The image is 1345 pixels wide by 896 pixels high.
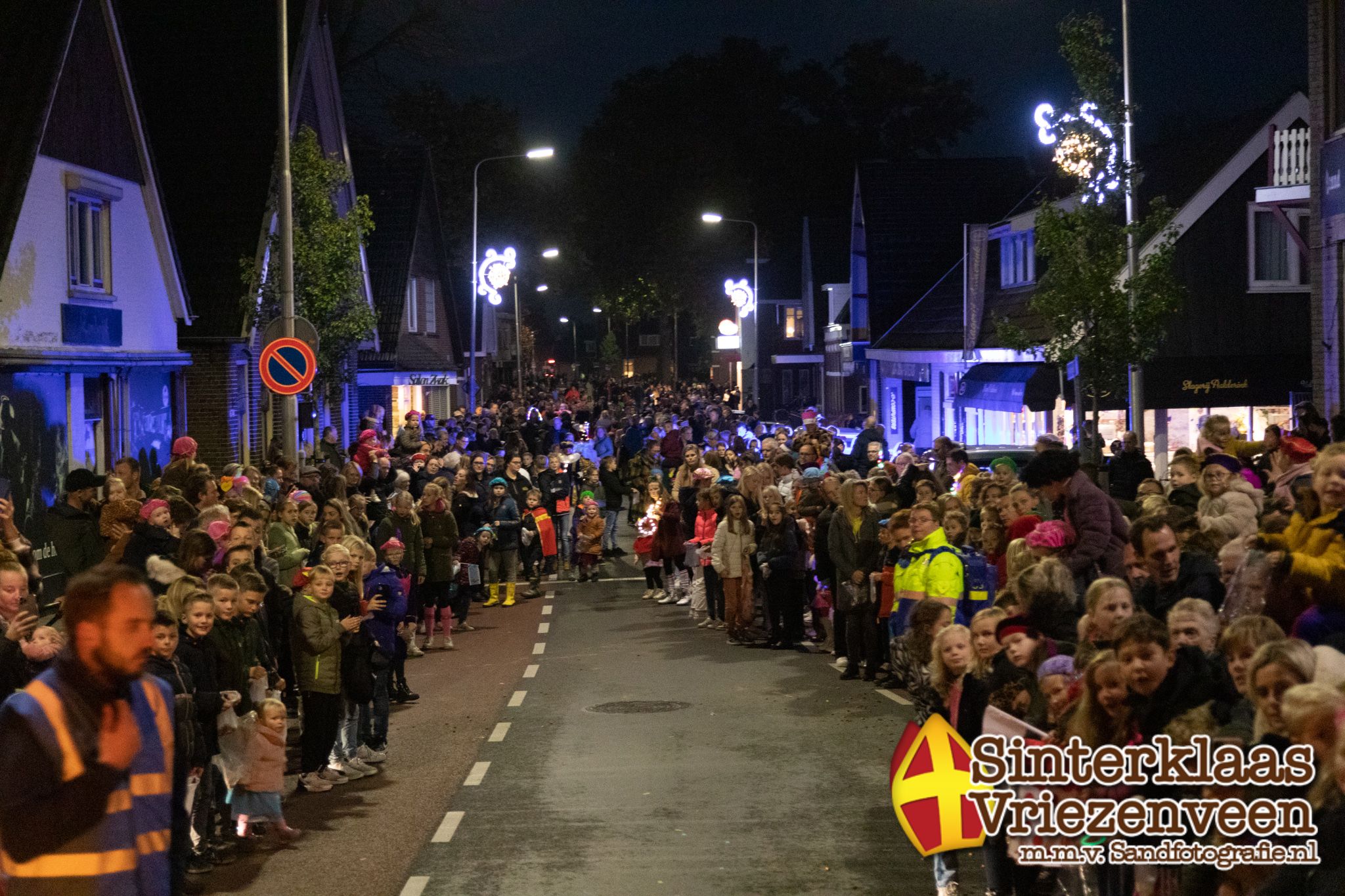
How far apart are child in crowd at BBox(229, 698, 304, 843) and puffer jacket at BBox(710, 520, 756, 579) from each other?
9411mm

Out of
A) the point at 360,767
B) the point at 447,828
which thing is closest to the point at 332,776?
the point at 360,767

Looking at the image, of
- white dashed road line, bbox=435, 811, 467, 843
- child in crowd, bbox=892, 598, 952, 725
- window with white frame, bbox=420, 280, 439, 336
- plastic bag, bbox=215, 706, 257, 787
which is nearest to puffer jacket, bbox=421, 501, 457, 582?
white dashed road line, bbox=435, 811, 467, 843

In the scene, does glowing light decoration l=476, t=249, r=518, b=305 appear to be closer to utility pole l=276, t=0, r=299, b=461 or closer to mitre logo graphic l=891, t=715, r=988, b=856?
utility pole l=276, t=0, r=299, b=461

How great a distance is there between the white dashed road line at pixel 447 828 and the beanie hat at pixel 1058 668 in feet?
13.1

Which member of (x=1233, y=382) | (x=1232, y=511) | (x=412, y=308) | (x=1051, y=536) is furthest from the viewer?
(x=412, y=308)

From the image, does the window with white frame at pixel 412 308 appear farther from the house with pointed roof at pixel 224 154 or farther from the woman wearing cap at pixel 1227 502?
the woman wearing cap at pixel 1227 502

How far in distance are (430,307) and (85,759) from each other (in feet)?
141

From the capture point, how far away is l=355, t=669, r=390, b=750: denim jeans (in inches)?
496

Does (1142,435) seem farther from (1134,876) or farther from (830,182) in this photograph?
(830,182)

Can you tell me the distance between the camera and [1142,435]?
28.4 m

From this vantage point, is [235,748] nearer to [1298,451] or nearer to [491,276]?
[1298,451]

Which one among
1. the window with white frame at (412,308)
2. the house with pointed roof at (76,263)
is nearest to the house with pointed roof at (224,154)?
the house with pointed roof at (76,263)

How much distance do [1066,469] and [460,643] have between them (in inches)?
388

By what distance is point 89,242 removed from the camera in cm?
2305
